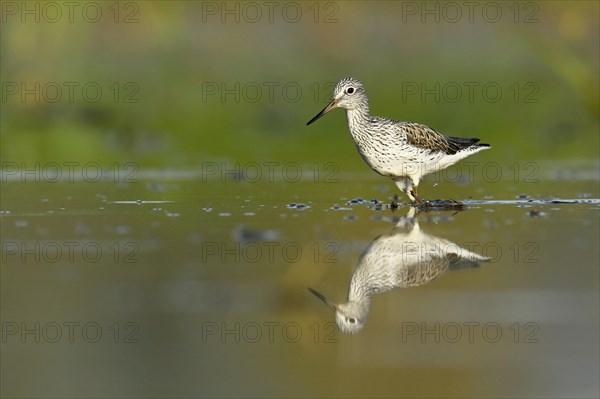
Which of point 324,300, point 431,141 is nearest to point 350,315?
point 324,300

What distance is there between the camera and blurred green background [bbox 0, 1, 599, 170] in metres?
21.0

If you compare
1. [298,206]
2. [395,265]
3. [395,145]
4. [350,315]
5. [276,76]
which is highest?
[276,76]

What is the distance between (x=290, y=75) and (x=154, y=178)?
7.43 meters

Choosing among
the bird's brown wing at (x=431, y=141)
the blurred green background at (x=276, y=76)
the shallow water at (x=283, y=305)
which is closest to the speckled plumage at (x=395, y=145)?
the bird's brown wing at (x=431, y=141)

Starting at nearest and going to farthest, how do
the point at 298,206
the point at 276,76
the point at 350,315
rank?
the point at 350,315
the point at 298,206
the point at 276,76

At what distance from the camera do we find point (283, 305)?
26.3ft

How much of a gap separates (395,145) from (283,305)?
6224mm

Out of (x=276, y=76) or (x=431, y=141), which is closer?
(x=431, y=141)

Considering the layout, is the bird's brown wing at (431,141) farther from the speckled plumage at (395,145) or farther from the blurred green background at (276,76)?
the blurred green background at (276,76)

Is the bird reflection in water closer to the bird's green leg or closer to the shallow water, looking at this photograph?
the shallow water

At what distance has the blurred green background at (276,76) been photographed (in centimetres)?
2097

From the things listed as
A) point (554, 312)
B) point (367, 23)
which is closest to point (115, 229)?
point (554, 312)

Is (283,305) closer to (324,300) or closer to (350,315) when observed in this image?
(324,300)

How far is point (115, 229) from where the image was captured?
11.7 metres
